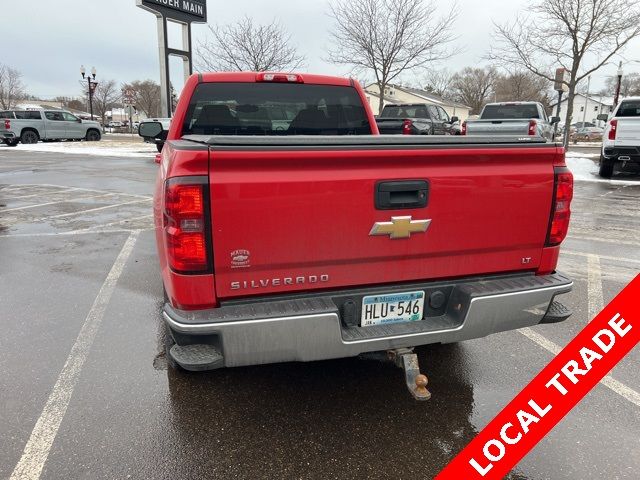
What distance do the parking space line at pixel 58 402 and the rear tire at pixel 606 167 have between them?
13658 mm

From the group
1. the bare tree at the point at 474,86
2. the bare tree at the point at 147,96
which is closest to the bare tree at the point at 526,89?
the bare tree at the point at 474,86

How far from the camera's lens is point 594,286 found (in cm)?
487

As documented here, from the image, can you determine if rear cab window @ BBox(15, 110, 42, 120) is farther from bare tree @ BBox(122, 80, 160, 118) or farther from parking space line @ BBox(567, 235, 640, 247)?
bare tree @ BBox(122, 80, 160, 118)

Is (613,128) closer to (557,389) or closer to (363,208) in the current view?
(363,208)

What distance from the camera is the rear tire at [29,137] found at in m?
27.8

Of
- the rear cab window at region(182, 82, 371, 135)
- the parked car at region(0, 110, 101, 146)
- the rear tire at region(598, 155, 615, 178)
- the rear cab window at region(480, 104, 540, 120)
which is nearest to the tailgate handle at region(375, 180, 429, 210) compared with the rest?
the rear cab window at region(182, 82, 371, 135)

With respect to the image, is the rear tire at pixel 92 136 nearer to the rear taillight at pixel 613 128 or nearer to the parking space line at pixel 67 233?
the parking space line at pixel 67 233

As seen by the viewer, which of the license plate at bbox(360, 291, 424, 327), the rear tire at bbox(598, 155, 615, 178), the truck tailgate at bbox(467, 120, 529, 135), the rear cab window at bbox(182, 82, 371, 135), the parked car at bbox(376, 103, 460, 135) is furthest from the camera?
the parked car at bbox(376, 103, 460, 135)

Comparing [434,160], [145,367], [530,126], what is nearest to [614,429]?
[434,160]

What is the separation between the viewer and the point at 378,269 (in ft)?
8.08

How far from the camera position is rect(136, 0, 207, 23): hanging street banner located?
19.3 m

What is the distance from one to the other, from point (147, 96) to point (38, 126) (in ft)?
169

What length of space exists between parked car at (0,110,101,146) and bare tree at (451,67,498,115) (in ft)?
206

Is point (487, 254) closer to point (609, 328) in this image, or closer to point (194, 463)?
point (609, 328)
